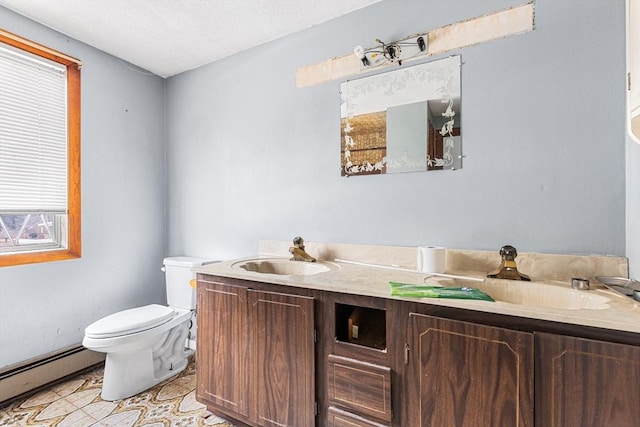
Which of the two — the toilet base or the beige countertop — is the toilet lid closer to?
the toilet base

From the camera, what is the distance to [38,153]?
6.64 ft

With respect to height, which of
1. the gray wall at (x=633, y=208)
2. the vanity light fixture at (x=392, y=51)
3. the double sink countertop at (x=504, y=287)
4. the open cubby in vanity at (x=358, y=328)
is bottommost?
the open cubby in vanity at (x=358, y=328)

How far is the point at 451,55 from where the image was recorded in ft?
5.27

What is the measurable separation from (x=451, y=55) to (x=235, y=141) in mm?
1579

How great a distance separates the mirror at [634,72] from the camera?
0.91 m

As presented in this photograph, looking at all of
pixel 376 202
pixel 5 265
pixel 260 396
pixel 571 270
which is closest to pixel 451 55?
pixel 376 202

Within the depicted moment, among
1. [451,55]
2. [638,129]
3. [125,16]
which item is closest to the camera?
[638,129]

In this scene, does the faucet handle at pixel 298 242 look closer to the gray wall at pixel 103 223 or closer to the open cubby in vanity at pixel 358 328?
the open cubby in vanity at pixel 358 328

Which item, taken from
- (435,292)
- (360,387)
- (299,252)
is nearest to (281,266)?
(299,252)

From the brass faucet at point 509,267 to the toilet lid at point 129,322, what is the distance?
197 centimetres

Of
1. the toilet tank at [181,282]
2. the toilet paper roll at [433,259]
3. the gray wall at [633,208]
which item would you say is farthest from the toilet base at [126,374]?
the gray wall at [633,208]

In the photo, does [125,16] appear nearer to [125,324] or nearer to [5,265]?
[5,265]

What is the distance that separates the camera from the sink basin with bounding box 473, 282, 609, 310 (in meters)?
1.14

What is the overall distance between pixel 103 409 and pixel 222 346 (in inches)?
34.3
